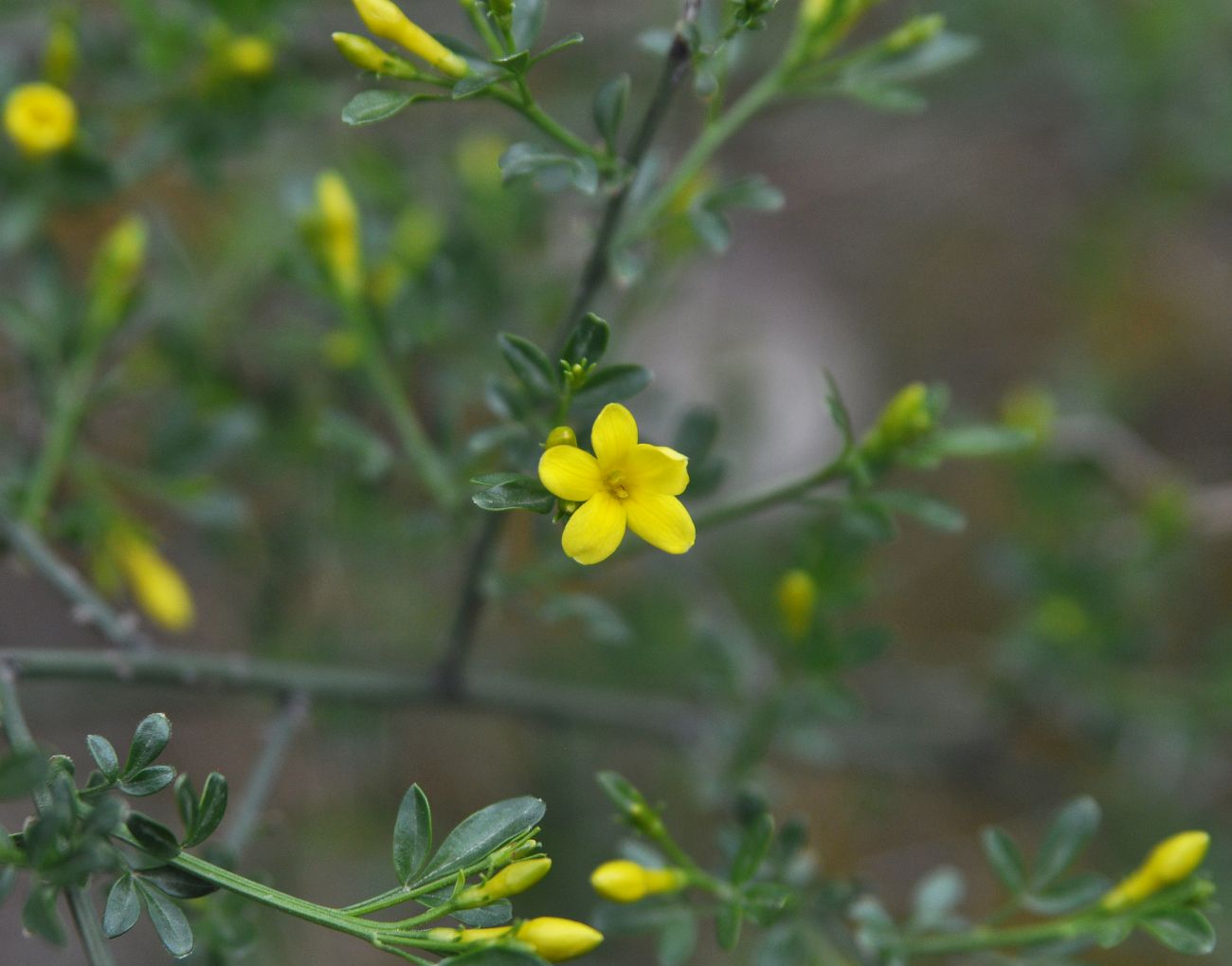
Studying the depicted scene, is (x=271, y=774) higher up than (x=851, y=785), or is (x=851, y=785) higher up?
(x=271, y=774)

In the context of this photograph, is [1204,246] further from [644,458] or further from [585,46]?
[644,458]

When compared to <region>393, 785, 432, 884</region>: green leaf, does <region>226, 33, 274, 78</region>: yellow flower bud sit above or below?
above

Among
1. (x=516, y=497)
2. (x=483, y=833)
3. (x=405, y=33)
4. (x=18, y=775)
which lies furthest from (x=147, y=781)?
(x=405, y=33)

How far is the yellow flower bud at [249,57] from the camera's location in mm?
1688

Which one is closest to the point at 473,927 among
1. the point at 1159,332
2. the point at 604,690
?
the point at 604,690

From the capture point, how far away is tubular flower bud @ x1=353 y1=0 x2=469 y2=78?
104 cm

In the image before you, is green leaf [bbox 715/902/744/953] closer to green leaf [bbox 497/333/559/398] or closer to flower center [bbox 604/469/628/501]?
flower center [bbox 604/469/628/501]

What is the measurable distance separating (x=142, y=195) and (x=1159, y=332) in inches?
123

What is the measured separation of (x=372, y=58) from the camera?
1018 millimetres

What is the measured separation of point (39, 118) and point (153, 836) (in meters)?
1.15

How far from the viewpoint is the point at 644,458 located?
0.96 meters

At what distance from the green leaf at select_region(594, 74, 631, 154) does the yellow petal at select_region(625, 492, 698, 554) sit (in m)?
0.37

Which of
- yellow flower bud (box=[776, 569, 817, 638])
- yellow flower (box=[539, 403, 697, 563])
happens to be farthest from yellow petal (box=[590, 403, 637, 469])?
yellow flower bud (box=[776, 569, 817, 638])

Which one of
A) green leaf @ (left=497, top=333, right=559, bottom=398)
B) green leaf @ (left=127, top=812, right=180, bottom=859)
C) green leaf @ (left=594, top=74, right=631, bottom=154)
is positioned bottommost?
green leaf @ (left=127, top=812, right=180, bottom=859)
